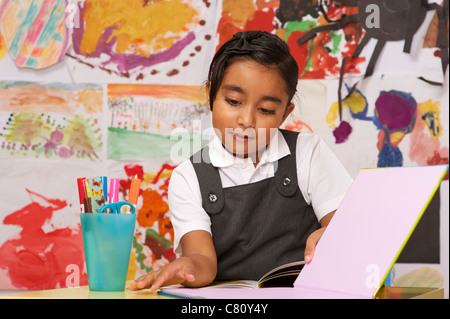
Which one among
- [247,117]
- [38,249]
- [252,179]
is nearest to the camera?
[247,117]

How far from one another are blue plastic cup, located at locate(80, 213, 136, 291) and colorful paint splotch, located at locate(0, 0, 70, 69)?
902 millimetres

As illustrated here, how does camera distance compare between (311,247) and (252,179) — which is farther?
(252,179)

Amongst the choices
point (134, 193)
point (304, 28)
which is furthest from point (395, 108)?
point (134, 193)

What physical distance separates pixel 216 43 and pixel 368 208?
3.06 ft

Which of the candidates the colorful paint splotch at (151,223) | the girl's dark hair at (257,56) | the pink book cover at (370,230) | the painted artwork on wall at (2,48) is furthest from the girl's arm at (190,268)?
the painted artwork on wall at (2,48)

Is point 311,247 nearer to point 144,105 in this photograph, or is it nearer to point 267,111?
point 267,111

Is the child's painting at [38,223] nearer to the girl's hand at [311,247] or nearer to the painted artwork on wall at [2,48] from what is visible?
the painted artwork on wall at [2,48]

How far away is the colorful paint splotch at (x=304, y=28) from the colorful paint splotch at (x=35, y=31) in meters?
0.41

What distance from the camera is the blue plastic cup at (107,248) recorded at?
600 millimetres

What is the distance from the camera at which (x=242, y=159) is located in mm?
942

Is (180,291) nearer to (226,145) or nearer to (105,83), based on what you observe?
(226,145)

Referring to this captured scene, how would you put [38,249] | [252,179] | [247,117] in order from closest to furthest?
[247,117] < [252,179] < [38,249]

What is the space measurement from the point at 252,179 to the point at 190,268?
307 mm

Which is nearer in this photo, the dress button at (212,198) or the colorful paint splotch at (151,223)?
the dress button at (212,198)
